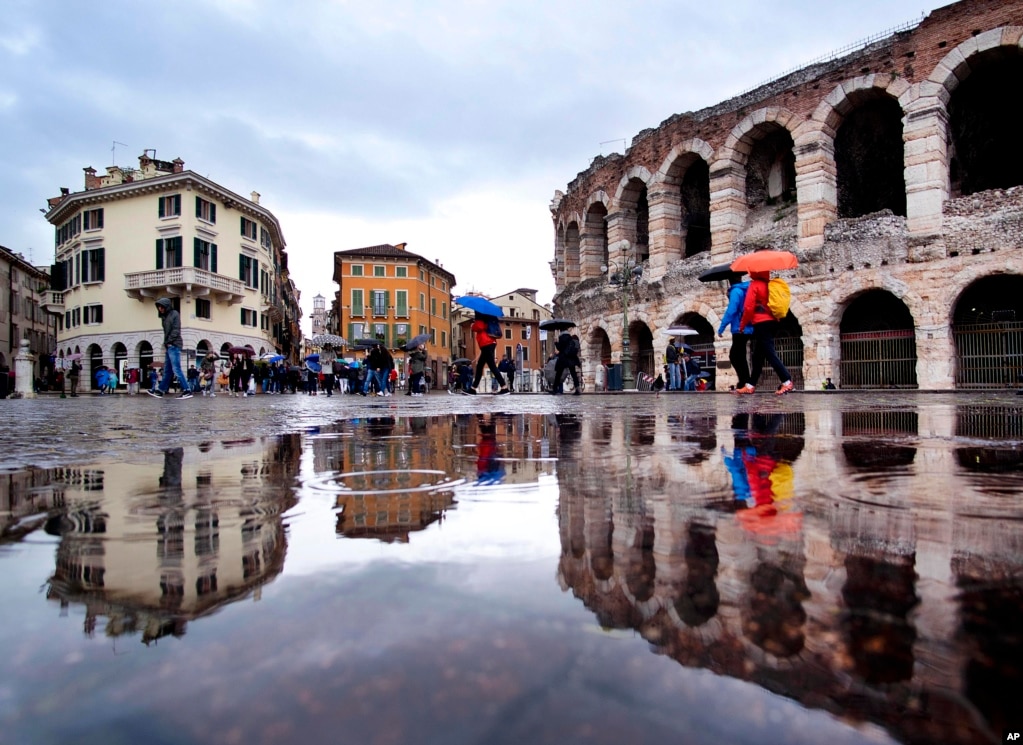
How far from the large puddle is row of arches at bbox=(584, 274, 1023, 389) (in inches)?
748

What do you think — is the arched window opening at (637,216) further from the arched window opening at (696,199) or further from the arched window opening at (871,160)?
the arched window opening at (871,160)

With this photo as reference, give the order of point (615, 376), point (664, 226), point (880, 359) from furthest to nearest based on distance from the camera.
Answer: point (615, 376) → point (664, 226) → point (880, 359)

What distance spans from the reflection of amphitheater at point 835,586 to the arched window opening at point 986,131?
2122 cm

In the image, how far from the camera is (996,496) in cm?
151

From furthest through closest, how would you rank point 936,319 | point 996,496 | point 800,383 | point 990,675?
point 800,383
point 936,319
point 996,496
point 990,675

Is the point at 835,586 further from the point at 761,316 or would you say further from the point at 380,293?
the point at 380,293

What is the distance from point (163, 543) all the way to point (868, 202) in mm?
24546

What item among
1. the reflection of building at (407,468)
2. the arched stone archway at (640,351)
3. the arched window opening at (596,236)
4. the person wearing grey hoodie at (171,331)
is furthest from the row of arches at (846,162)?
the reflection of building at (407,468)

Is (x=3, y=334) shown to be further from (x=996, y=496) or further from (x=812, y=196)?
(x=996, y=496)

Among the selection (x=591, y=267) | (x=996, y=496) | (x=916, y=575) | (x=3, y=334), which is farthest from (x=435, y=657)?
(x=3, y=334)

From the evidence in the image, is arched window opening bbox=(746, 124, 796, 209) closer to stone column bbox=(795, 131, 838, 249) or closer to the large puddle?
stone column bbox=(795, 131, 838, 249)

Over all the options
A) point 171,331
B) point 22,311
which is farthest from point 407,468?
point 22,311

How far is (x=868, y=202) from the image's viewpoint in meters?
21.5

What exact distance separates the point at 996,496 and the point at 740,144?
22.0 meters
